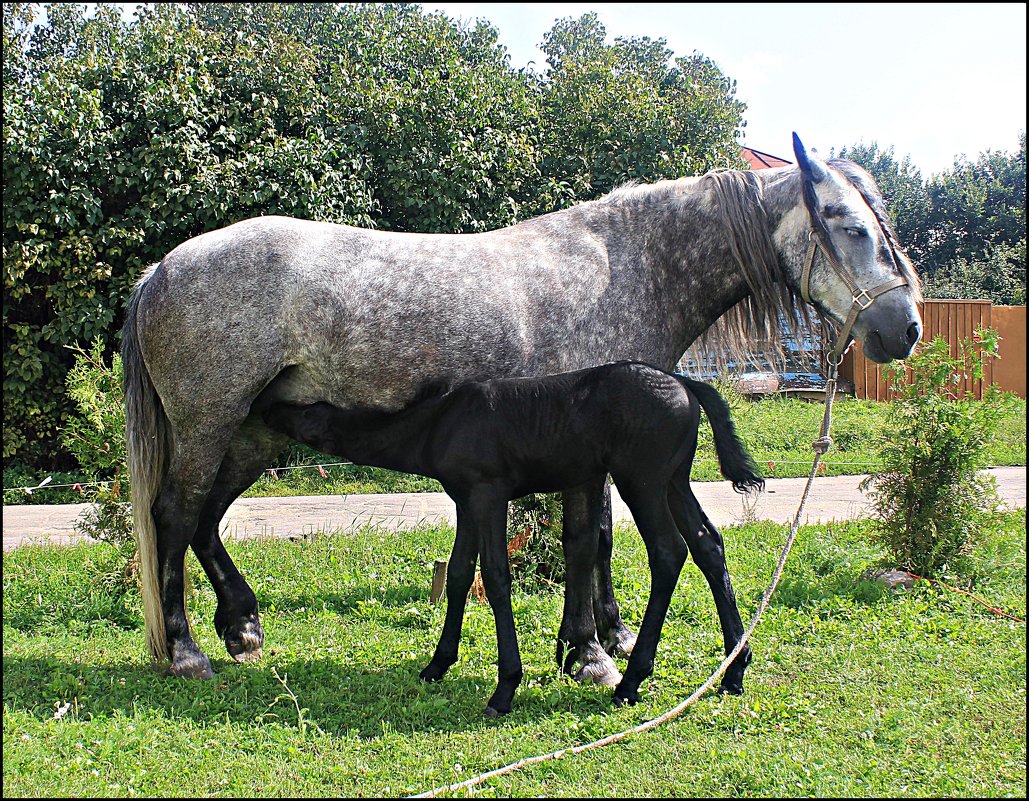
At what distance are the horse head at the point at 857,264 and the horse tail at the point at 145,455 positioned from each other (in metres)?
3.33

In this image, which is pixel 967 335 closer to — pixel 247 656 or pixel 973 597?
pixel 973 597

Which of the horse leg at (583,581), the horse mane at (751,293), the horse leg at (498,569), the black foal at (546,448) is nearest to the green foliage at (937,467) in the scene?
the horse mane at (751,293)

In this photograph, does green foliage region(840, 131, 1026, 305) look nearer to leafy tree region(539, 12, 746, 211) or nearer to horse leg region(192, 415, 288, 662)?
leafy tree region(539, 12, 746, 211)

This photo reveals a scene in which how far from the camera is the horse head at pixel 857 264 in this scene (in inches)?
155

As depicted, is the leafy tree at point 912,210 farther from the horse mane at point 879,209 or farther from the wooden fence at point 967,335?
the horse mane at point 879,209

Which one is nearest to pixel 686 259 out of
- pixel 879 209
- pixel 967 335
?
pixel 879 209

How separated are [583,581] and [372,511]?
4.87 metres

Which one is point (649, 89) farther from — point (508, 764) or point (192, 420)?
point (508, 764)

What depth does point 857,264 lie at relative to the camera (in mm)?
4012

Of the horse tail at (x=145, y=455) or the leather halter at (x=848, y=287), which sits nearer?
the leather halter at (x=848, y=287)

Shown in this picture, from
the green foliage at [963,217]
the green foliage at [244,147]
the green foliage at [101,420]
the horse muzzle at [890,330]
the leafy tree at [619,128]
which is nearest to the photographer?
the horse muzzle at [890,330]

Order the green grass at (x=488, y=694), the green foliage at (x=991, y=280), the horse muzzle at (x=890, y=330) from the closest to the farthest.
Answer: the green grass at (x=488, y=694), the horse muzzle at (x=890, y=330), the green foliage at (x=991, y=280)

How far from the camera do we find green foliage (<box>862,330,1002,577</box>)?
5922mm

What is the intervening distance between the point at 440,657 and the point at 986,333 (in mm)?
4366
